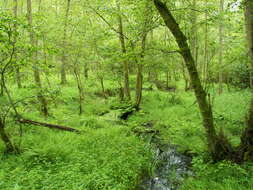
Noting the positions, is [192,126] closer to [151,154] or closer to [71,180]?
[151,154]

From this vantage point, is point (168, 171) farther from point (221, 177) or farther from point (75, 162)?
point (75, 162)

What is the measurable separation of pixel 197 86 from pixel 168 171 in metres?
2.41

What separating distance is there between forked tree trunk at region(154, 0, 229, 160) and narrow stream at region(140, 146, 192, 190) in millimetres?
935

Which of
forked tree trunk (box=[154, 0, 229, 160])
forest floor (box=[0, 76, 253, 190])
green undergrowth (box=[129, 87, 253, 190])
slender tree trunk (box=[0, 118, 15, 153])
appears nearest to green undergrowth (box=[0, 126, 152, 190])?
forest floor (box=[0, 76, 253, 190])

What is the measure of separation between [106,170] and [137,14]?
20.4 feet

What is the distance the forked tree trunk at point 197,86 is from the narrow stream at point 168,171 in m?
0.93

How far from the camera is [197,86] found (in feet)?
11.7

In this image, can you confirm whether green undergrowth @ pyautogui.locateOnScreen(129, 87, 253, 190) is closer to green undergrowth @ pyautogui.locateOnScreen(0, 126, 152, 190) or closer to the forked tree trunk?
the forked tree trunk

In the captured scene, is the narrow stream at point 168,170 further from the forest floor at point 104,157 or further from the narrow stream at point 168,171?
the forest floor at point 104,157

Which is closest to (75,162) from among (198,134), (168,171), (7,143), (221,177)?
(7,143)

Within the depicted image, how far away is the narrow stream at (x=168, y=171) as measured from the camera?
3.88m

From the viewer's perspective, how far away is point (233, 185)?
3246mm

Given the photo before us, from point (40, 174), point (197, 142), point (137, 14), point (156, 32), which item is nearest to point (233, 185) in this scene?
point (197, 142)

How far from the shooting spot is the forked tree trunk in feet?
10.8
